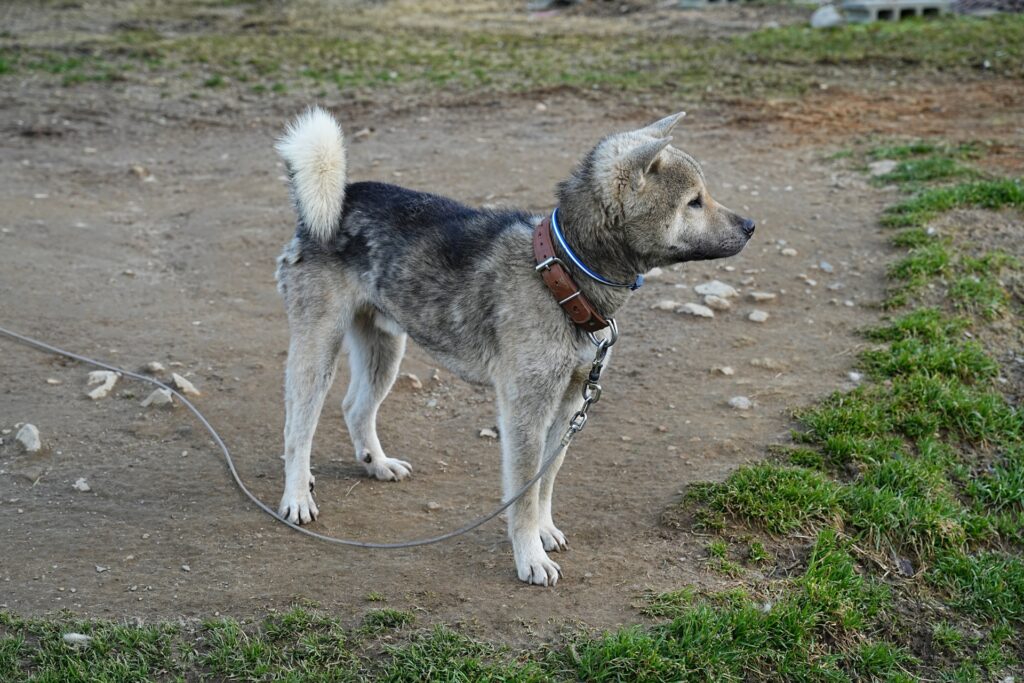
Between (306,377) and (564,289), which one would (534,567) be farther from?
(306,377)

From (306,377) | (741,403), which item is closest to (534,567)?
(306,377)

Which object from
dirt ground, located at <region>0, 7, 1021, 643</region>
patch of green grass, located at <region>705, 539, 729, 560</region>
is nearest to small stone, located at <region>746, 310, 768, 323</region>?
dirt ground, located at <region>0, 7, 1021, 643</region>

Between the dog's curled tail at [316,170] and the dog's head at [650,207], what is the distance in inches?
46.7

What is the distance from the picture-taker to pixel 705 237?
4.31 meters

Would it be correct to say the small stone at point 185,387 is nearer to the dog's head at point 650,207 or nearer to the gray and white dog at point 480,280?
the gray and white dog at point 480,280

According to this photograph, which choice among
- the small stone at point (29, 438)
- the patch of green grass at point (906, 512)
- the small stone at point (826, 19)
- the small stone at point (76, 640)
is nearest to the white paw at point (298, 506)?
the small stone at point (76, 640)

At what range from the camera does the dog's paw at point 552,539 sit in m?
4.70

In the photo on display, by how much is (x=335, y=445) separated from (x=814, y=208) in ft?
16.2

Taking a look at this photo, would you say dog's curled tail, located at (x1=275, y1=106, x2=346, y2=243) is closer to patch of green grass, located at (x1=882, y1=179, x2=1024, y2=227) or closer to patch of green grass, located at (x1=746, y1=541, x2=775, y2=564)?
patch of green grass, located at (x1=746, y1=541, x2=775, y2=564)

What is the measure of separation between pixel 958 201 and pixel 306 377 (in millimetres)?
5870

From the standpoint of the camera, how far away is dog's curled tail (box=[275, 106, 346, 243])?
477 cm

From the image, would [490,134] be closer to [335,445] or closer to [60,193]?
[60,193]

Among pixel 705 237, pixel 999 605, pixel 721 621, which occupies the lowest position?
pixel 999 605

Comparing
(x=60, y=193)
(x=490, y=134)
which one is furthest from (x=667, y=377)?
(x=60, y=193)
